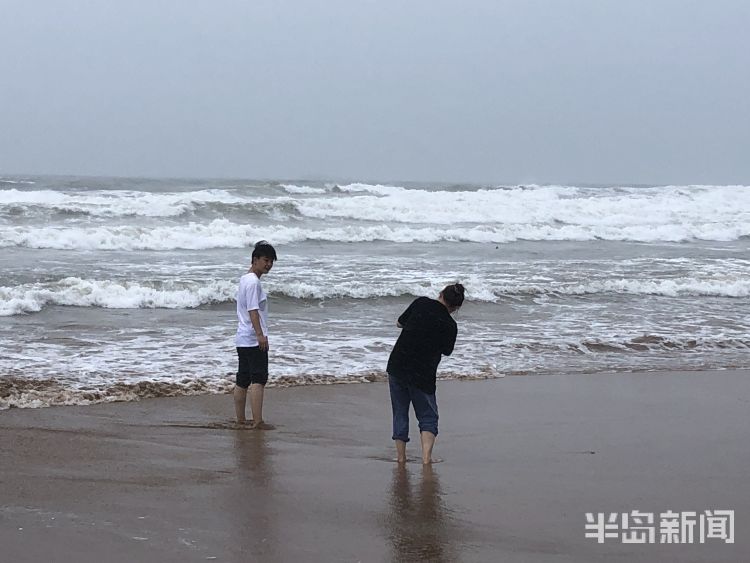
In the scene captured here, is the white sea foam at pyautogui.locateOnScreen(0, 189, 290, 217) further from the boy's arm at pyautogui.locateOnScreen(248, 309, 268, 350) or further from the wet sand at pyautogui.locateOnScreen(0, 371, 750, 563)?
the boy's arm at pyautogui.locateOnScreen(248, 309, 268, 350)

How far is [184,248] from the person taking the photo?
21.1 m

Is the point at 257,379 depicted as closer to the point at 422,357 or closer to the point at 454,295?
the point at 422,357

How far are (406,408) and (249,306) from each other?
58.4 inches

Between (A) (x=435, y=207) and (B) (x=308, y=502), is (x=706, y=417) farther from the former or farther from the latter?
(A) (x=435, y=207)

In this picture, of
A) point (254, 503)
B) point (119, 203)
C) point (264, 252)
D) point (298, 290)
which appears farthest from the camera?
point (119, 203)

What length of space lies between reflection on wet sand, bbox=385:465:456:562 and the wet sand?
0.04 feet

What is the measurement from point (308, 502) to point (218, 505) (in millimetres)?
492

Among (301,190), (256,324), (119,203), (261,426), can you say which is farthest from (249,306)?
(301,190)

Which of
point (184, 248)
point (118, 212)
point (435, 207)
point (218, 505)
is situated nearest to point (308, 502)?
point (218, 505)

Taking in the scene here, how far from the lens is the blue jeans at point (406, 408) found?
5785mm

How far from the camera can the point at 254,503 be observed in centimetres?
480

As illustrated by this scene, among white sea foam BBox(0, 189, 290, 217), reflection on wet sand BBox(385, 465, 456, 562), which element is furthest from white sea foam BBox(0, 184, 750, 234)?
reflection on wet sand BBox(385, 465, 456, 562)

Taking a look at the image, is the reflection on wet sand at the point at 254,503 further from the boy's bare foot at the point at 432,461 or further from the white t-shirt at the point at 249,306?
the boy's bare foot at the point at 432,461

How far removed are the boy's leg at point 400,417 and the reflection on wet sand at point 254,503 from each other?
0.84 m
